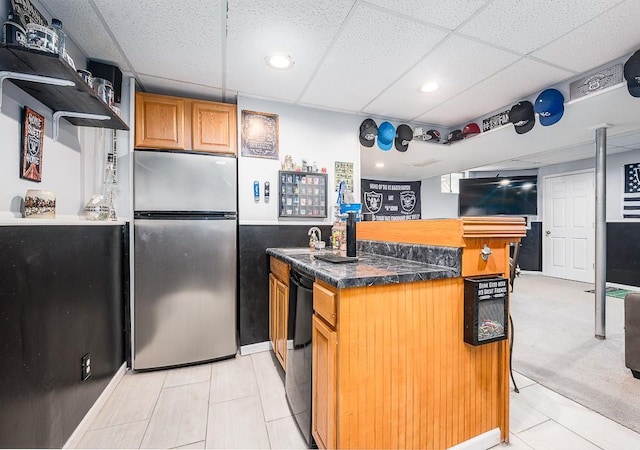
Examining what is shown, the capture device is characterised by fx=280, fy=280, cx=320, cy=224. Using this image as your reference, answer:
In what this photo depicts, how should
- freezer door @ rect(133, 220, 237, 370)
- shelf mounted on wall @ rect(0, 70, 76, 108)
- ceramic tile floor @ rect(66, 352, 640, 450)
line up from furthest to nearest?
1. freezer door @ rect(133, 220, 237, 370)
2. ceramic tile floor @ rect(66, 352, 640, 450)
3. shelf mounted on wall @ rect(0, 70, 76, 108)

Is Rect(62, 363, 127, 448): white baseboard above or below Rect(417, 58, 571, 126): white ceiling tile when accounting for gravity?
below

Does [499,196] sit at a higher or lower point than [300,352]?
higher

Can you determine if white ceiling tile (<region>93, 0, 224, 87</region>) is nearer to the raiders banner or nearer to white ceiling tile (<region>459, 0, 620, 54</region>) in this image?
white ceiling tile (<region>459, 0, 620, 54</region>)

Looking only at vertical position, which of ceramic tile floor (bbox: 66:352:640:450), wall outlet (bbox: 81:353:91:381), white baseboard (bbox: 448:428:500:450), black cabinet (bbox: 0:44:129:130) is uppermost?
black cabinet (bbox: 0:44:129:130)

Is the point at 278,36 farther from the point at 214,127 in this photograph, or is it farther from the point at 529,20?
the point at 529,20

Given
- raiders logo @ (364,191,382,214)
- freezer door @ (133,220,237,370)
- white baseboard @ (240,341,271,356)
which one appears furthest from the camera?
raiders logo @ (364,191,382,214)

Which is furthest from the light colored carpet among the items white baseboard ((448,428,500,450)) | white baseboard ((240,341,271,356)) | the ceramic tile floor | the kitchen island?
white baseboard ((240,341,271,356))

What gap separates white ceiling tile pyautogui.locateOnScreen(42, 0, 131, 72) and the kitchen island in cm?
203

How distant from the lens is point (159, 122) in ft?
8.16

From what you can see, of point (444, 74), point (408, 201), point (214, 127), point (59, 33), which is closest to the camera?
point (59, 33)

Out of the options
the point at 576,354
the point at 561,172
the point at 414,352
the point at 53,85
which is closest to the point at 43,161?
the point at 53,85

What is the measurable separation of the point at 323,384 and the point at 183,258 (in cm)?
173

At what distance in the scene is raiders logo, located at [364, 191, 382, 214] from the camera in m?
6.41

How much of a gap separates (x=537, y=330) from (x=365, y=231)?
253 centimetres
